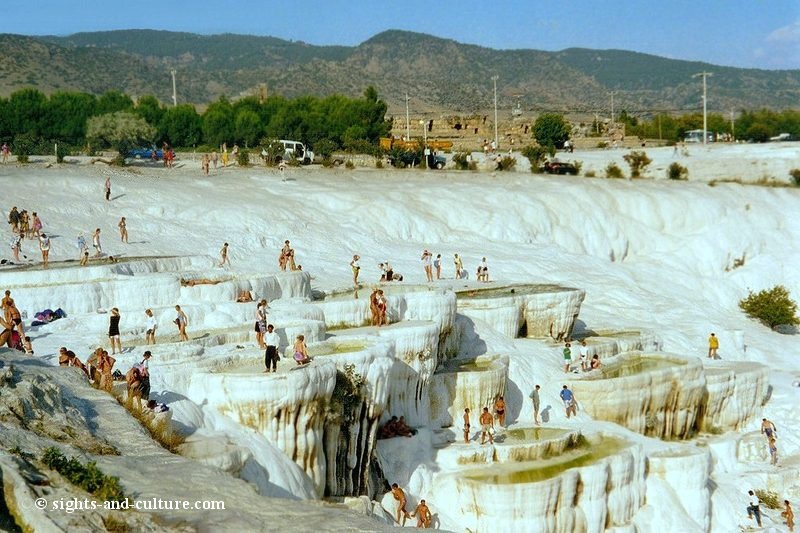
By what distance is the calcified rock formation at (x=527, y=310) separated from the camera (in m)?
22.9

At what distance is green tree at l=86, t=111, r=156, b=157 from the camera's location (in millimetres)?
41375

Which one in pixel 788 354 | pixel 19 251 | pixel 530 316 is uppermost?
pixel 19 251

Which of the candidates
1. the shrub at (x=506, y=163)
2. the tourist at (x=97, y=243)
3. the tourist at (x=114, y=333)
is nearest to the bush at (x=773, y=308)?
the shrub at (x=506, y=163)

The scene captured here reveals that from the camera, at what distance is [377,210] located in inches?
1247

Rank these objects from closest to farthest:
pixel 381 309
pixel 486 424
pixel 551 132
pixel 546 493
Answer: pixel 546 493, pixel 486 424, pixel 381 309, pixel 551 132

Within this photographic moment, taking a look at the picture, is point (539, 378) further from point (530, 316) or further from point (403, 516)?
point (403, 516)

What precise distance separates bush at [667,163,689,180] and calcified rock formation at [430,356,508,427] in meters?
26.0

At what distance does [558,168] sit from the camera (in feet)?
143

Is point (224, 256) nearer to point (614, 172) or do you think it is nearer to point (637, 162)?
point (614, 172)

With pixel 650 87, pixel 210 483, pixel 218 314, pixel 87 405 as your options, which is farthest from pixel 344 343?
Result: pixel 650 87

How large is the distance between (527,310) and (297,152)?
1840cm

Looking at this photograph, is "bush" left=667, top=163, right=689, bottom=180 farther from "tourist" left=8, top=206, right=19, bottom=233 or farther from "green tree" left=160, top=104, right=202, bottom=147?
"tourist" left=8, top=206, right=19, bottom=233

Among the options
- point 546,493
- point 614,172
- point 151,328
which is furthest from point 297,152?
point 546,493

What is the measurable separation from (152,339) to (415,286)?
7.45 m
